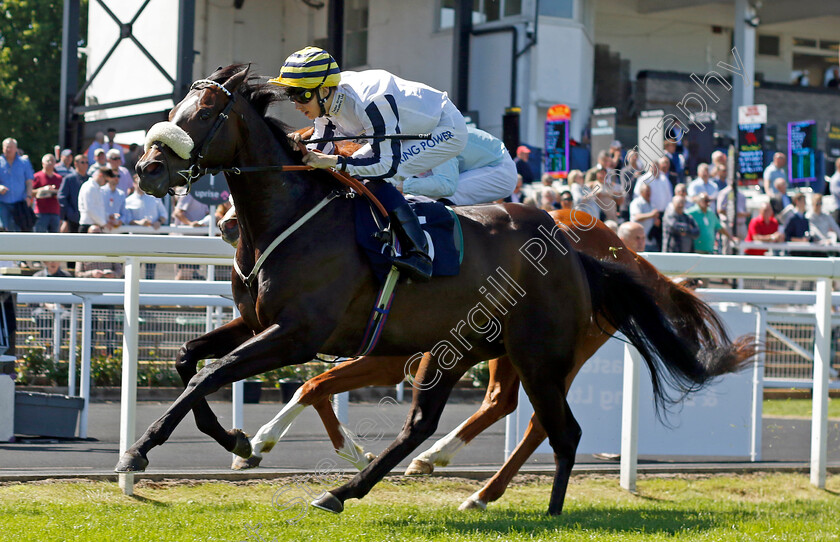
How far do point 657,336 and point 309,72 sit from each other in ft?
7.57

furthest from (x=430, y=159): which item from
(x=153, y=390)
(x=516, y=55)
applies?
(x=516, y=55)

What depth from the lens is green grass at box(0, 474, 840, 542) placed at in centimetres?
419

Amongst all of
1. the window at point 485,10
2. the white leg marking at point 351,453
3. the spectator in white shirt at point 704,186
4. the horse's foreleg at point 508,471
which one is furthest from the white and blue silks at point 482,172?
the window at point 485,10

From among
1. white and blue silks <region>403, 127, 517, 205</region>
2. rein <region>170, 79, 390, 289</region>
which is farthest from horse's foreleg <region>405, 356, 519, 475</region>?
rein <region>170, 79, 390, 289</region>

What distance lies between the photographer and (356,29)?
23750mm

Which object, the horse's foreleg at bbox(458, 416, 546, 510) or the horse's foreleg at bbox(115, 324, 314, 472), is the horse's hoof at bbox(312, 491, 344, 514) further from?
the horse's foreleg at bbox(458, 416, 546, 510)

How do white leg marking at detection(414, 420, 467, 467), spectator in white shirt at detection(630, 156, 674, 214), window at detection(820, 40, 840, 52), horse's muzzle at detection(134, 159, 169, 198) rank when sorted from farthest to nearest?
window at detection(820, 40, 840, 52) → spectator in white shirt at detection(630, 156, 674, 214) → white leg marking at detection(414, 420, 467, 467) → horse's muzzle at detection(134, 159, 169, 198)

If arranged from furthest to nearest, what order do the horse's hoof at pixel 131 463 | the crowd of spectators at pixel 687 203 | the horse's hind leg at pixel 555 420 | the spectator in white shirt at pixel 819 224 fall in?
the spectator in white shirt at pixel 819 224 → the crowd of spectators at pixel 687 203 → the horse's hind leg at pixel 555 420 → the horse's hoof at pixel 131 463

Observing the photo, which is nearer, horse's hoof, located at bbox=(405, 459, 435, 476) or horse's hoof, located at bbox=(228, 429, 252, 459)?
horse's hoof, located at bbox=(228, 429, 252, 459)

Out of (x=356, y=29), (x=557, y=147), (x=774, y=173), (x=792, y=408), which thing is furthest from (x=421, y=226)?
(x=356, y=29)

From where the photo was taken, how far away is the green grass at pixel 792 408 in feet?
32.5

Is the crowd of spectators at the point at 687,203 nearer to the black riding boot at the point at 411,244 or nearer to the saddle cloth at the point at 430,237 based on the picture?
A: the saddle cloth at the point at 430,237

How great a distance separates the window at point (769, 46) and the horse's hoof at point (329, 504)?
89.7ft

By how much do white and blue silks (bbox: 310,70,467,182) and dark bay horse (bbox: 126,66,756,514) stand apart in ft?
0.77
